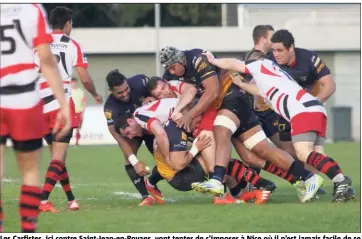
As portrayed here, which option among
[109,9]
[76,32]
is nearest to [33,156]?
[76,32]

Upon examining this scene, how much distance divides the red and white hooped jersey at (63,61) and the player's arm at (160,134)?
3.09ft

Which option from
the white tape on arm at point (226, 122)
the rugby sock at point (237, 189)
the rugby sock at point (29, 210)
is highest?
the white tape on arm at point (226, 122)

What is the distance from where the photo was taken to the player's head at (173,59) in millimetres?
10148

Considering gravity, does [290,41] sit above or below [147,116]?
above

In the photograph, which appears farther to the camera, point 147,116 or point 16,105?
point 147,116

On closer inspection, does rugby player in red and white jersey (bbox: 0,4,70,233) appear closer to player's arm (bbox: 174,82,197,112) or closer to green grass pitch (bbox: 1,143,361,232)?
green grass pitch (bbox: 1,143,361,232)

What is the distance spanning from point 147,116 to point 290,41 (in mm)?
1904

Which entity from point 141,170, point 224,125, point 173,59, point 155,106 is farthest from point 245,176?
point 173,59

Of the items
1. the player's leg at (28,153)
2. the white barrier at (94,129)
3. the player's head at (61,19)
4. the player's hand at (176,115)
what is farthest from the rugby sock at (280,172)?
the white barrier at (94,129)

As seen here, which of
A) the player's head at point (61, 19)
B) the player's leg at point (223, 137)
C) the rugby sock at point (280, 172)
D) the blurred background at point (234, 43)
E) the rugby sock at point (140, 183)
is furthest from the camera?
the blurred background at point (234, 43)

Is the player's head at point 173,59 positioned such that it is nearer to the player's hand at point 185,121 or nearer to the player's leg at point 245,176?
the player's hand at point 185,121

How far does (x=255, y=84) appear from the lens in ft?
34.6

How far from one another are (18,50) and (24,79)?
0.22 metres

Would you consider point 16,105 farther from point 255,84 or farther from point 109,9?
point 109,9
